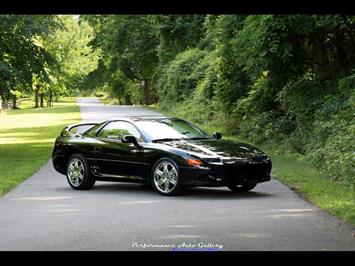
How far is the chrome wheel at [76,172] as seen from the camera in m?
14.6

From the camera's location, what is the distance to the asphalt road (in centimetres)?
883

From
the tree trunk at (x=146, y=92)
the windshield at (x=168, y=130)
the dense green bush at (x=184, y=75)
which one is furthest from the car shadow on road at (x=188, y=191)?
the tree trunk at (x=146, y=92)

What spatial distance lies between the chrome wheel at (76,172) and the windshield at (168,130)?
4.67ft

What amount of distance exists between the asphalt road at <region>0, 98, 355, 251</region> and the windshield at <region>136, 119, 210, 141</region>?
108 centimetres

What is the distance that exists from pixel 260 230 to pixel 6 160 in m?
14.7

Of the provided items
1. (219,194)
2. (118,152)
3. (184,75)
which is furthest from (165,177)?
(184,75)

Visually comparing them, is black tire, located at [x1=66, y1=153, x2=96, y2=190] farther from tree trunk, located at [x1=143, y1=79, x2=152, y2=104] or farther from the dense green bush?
tree trunk, located at [x1=143, y1=79, x2=152, y2=104]

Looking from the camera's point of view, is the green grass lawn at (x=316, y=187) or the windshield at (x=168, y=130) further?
the windshield at (x=168, y=130)

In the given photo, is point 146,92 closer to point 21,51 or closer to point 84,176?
point 21,51

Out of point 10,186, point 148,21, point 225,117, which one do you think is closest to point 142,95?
point 148,21

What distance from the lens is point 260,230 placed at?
32.0 ft

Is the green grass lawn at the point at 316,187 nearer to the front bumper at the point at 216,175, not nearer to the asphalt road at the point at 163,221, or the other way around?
the asphalt road at the point at 163,221

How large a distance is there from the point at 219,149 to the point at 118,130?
2.26 meters

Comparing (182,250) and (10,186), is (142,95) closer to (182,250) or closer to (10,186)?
(10,186)
